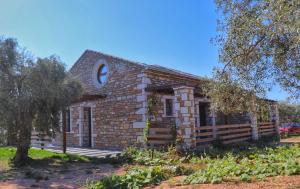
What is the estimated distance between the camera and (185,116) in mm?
12344

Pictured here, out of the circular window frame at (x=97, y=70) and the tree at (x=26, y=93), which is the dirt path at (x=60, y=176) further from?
the circular window frame at (x=97, y=70)

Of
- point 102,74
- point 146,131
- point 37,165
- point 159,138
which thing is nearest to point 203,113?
point 159,138

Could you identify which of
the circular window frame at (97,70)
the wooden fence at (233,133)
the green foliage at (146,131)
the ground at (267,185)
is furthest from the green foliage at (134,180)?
the circular window frame at (97,70)

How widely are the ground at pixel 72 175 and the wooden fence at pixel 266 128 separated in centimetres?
1249

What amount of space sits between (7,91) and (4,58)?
1.14 meters

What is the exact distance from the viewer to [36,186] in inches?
297

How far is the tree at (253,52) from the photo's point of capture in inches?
229

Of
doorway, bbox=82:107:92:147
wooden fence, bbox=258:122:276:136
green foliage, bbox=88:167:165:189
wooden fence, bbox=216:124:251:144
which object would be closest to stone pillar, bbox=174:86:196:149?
wooden fence, bbox=216:124:251:144

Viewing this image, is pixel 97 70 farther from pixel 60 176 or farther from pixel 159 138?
pixel 60 176

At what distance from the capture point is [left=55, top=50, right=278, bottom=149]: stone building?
12.7m

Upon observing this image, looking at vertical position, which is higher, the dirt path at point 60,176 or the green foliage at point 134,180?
the green foliage at point 134,180

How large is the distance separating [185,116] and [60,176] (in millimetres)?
5601

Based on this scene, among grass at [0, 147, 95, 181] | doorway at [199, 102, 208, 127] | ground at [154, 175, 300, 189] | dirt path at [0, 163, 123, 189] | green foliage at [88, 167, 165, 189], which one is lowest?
dirt path at [0, 163, 123, 189]

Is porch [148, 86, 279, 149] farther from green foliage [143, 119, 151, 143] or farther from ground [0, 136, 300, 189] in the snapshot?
ground [0, 136, 300, 189]
